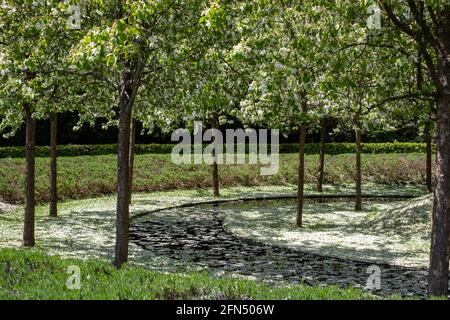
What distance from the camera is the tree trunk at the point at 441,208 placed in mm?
11047

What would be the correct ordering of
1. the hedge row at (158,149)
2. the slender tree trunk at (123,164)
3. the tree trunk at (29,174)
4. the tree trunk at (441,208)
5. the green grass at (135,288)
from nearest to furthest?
1. the green grass at (135,288)
2. the tree trunk at (441,208)
3. the slender tree trunk at (123,164)
4. the tree trunk at (29,174)
5. the hedge row at (158,149)

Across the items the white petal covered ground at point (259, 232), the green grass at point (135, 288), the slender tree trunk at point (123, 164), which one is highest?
the slender tree trunk at point (123, 164)

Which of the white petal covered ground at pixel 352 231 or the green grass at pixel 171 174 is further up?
the green grass at pixel 171 174

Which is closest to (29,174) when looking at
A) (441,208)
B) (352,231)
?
(352,231)

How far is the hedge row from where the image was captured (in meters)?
38.9

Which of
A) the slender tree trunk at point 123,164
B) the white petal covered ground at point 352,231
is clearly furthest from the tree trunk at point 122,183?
the white petal covered ground at point 352,231

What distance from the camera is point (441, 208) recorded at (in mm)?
11117

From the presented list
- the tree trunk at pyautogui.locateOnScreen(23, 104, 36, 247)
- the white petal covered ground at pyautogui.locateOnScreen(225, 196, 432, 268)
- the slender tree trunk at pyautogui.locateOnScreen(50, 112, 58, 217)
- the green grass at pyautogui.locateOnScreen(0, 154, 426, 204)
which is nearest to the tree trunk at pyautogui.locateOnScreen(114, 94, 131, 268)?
the tree trunk at pyautogui.locateOnScreen(23, 104, 36, 247)

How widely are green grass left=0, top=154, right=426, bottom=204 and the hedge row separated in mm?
3910

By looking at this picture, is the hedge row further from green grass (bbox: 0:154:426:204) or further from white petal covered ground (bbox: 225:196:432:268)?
white petal covered ground (bbox: 225:196:432:268)

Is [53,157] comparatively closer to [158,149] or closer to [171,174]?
[171,174]

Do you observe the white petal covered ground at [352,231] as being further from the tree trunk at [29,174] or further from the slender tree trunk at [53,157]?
the tree trunk at [29,174]

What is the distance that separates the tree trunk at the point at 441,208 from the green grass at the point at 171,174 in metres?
23.2
